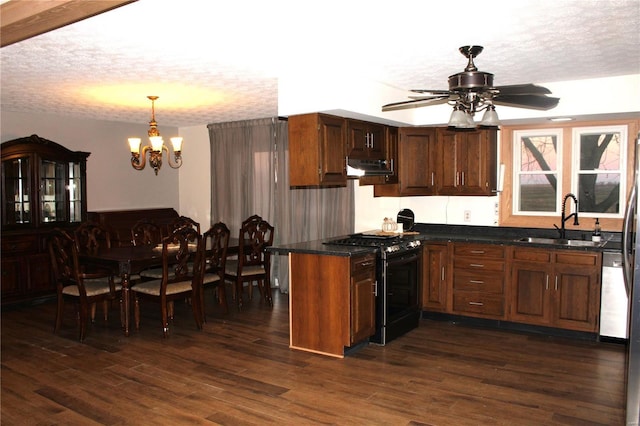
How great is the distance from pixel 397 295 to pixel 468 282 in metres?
0.86

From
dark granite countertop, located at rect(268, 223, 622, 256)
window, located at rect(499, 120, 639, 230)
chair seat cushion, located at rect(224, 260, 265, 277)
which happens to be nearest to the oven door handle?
dark granite countertop, located at rect(268, 223, 622, 256)

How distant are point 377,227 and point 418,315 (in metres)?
1.28

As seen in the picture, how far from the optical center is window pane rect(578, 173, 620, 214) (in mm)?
5168

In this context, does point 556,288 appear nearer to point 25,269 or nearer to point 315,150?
point 315,150

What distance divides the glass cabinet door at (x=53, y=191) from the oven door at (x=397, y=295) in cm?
419

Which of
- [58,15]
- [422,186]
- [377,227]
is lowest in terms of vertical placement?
[377,227]

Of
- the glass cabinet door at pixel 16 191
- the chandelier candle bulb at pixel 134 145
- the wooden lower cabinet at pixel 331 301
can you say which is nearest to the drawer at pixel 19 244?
the glass cabinet door at pixel 16 191

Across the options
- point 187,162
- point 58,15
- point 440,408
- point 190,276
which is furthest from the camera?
point 187,162

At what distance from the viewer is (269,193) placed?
7242mm

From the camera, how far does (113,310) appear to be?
6.06 meters

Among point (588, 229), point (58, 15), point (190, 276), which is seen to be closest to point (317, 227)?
point (190, 276)

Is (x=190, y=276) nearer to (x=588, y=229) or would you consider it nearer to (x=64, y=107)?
(x=64, y=107)

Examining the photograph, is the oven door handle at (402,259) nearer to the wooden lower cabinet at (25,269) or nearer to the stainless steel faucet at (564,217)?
the stainless steel faucet at (564,217)

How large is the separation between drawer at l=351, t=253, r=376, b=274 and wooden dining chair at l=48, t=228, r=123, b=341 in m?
2.36
